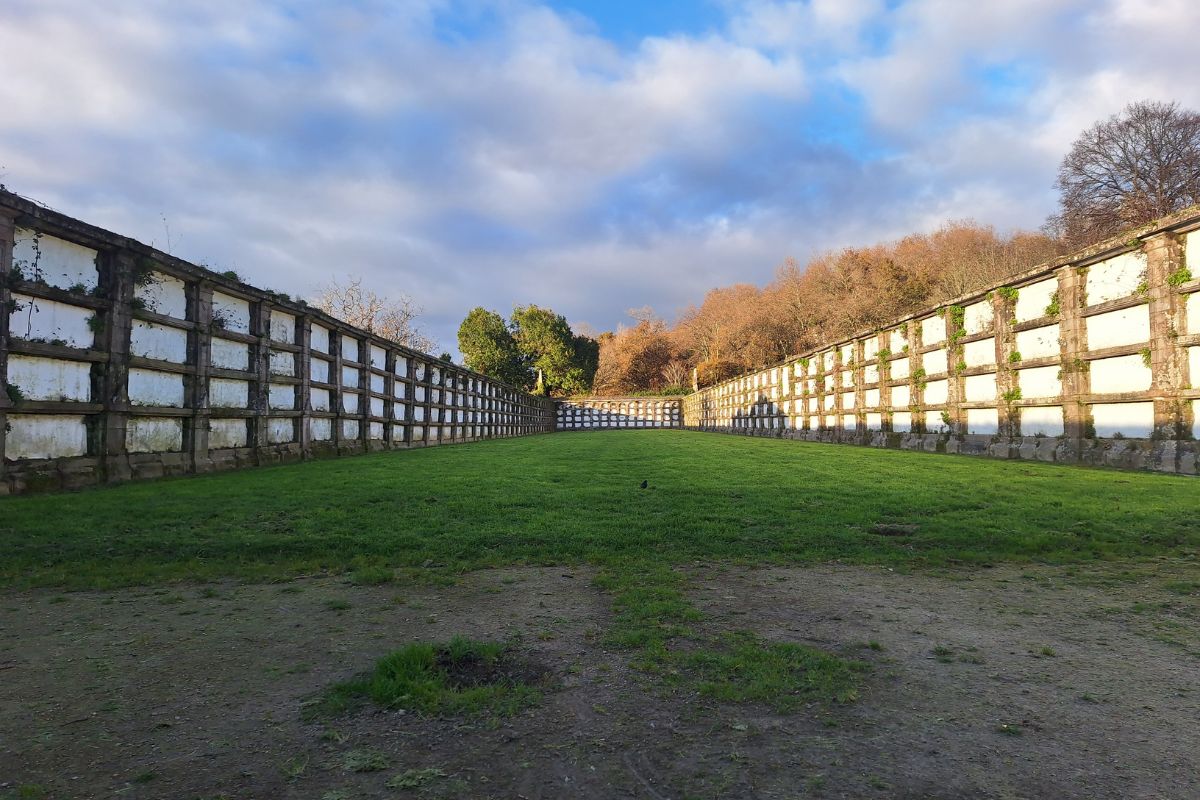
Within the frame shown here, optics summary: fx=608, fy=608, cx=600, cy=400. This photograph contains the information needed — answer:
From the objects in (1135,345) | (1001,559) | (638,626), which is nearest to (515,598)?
(638,626)

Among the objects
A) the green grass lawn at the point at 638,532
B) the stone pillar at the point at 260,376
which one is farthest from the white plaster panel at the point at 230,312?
the green grass lawn at the point at 638,532

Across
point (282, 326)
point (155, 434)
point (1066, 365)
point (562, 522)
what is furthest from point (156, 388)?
point (1066, 365)

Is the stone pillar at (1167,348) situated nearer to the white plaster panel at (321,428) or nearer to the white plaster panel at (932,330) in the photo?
the white plaster panel at (932,330)

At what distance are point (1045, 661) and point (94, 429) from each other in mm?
10588

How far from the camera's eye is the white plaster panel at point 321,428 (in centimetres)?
1371

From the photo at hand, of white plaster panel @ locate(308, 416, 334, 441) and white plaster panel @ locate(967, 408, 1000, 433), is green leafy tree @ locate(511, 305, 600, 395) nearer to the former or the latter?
white plaster panel @ locate(308, 416, 334, 441)

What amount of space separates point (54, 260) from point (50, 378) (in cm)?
156

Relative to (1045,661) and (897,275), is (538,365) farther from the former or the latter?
(1045,661)

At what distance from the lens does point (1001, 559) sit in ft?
16.7

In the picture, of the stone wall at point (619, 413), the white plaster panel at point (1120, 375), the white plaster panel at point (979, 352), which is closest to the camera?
the white plaster panel at point (1120, 375)

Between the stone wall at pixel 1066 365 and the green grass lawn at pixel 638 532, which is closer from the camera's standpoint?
the green grass lawn at pixel 638 532

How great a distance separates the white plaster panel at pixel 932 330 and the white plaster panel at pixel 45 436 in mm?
17100

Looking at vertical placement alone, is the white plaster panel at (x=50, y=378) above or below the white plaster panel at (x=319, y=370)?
below

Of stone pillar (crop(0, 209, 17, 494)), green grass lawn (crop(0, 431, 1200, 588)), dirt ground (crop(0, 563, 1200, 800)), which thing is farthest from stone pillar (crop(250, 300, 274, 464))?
dirt ground (crop(0, 563, 1200, 800))
